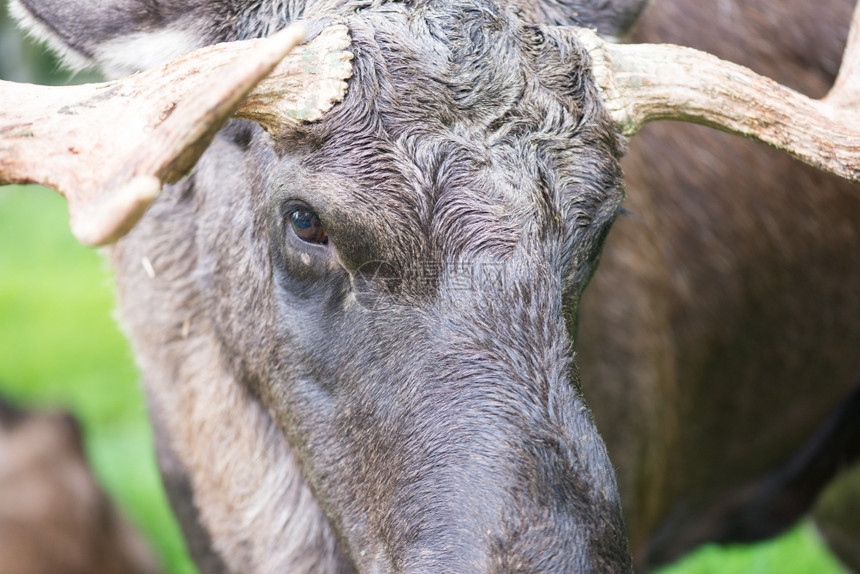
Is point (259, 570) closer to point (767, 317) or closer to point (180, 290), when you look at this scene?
point (180, 290)

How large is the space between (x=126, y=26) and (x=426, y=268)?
1462 millimetres

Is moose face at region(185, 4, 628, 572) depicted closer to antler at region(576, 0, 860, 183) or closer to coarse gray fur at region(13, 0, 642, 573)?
coarse gray fur at region(13, 0, 642, 573)

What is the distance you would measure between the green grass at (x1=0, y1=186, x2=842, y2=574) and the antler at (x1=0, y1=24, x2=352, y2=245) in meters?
5.15

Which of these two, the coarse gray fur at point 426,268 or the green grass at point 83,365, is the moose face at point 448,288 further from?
the green grass at point 83,365

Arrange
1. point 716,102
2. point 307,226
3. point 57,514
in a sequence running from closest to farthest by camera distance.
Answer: point 307,226
point 716,102
point 57,514

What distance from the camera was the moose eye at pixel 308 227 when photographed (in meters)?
2.98

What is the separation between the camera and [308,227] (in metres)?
3.00

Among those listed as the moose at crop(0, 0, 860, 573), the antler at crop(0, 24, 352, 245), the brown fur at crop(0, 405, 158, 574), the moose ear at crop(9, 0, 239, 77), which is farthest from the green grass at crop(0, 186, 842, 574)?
the antler at crop(0, 24, 352, 245)

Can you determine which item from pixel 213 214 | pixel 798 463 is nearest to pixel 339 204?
pixel 213 214

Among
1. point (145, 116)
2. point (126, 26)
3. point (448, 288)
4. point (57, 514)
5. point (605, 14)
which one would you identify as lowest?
point (57, 514)

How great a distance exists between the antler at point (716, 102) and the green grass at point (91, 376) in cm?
426

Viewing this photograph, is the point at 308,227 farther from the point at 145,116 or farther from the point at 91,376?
the point at 91,376

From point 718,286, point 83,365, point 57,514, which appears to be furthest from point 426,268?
point 83,365

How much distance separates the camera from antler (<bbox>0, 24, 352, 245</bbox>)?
7.57 ft
